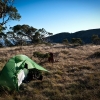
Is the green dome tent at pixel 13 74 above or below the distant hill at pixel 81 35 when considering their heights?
below

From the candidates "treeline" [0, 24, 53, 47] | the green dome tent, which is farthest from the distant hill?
the green dome tent

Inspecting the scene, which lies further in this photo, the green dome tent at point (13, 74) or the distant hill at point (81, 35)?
the distant hill at point (81, 35)

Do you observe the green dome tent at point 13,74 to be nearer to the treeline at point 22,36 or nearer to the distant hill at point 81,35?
the treeline at point 22,36

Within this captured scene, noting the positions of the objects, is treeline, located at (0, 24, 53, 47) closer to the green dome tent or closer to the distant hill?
the green dome tent

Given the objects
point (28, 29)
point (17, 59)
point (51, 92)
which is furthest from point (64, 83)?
point (28, 29)

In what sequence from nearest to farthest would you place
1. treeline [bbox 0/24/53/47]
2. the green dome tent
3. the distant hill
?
the green dome tent → treeline [bbox 0/24/53/47] → the distant hill

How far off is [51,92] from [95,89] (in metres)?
2.11

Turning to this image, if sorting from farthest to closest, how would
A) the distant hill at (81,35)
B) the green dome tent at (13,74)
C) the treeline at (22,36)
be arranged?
the distant hill at (81,35), the treeline at (22,36), the green dome tent at (13,74)

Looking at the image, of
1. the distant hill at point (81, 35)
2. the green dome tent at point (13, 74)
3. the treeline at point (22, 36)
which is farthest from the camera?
the distant hill at point (81, 35)

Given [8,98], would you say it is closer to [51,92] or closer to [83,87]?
[51,92]

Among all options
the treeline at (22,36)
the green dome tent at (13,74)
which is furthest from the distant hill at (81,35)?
the green dome tent at (13,74)

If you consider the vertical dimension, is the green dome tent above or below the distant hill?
below

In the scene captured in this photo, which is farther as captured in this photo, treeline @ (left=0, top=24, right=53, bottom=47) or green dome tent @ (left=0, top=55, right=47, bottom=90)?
treeline @ (left=0, top=24, right=53, bottom=47)

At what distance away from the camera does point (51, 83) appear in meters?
8.19
